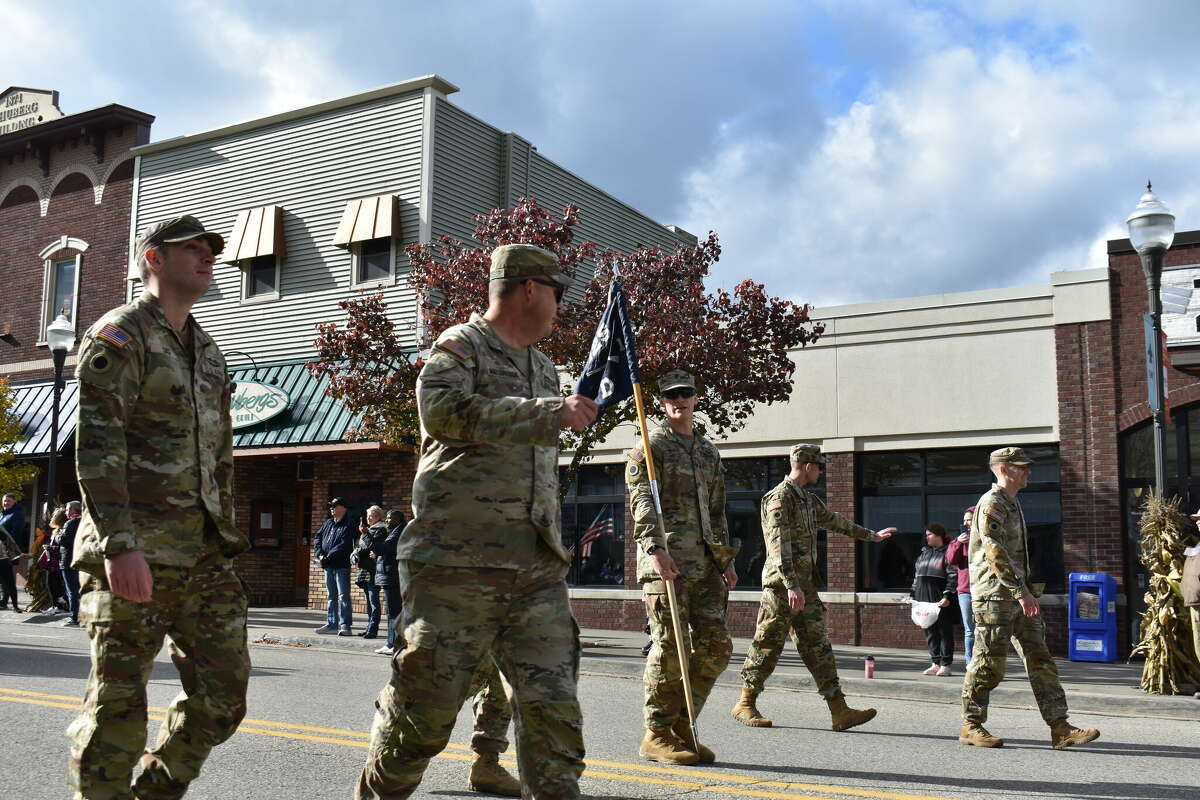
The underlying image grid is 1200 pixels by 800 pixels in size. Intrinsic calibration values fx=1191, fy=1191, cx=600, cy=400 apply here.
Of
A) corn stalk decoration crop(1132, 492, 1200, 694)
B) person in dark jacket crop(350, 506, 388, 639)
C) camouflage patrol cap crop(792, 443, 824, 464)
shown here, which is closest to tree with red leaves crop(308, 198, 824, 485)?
person in dark jacket crop(350, 506, 388, 639)

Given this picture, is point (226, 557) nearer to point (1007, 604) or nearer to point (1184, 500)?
point (1007, 604)

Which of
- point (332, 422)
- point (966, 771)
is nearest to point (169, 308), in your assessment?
point (966, 771)

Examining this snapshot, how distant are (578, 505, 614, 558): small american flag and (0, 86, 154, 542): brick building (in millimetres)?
11651

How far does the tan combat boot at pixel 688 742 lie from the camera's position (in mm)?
6781

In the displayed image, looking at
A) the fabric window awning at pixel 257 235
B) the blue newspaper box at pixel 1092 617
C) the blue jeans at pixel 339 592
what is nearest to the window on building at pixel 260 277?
the fabric window awning at pixel 257 235

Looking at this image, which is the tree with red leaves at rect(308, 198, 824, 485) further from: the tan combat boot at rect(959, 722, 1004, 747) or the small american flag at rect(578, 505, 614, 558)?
the tan combat boot at rect(959, 722, 1004, 747)

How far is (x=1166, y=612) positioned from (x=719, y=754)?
6.61 m

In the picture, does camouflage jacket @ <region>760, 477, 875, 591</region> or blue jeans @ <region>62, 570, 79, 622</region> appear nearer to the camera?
camouflage jacket @ <region>760, 477, 875, 591</region>

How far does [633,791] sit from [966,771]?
2.11 metres

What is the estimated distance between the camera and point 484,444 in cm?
420

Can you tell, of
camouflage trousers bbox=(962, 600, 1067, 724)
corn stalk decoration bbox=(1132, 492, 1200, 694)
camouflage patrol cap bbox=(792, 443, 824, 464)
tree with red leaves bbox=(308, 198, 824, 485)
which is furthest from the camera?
tree with red leaves bbox=(308, 198, 824, 485)

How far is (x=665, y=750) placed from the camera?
670 centimetres

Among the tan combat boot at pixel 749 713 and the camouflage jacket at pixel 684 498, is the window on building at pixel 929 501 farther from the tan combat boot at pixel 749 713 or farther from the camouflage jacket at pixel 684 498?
the camouflage jacket at pixel 684 498

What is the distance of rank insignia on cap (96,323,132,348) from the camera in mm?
4074
